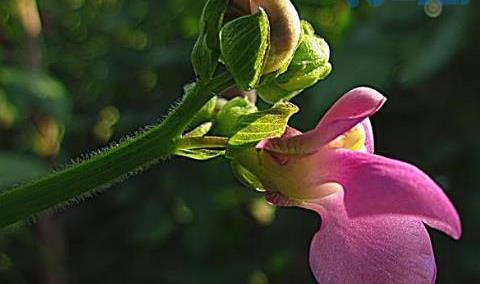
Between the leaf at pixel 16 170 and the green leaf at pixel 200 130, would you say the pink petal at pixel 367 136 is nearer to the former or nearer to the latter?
the green leaf at pixel 200 130

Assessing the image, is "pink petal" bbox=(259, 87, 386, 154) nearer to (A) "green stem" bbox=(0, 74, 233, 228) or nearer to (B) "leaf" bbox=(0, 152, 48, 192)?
(A) "green stem" bbox=(0, 74, 233, 228)

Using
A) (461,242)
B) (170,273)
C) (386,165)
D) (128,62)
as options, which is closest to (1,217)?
(386,165)

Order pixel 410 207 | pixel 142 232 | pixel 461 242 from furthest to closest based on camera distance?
pixel 142 232, pixel 461 242, pixel 410 207

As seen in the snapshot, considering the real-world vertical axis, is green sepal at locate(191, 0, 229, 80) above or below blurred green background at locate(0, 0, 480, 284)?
above

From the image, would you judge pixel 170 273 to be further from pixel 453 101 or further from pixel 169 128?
pixel 169 128

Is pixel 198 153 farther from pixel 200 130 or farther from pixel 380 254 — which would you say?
pixel 380 254

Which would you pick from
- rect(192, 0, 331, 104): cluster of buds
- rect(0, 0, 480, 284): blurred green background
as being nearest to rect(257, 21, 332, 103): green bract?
rect(192, 0, 331, 104): cluster of buds
